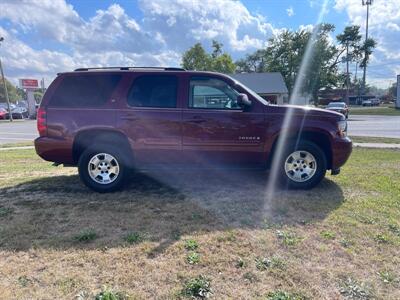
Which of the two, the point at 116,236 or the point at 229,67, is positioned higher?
the point at 229,67

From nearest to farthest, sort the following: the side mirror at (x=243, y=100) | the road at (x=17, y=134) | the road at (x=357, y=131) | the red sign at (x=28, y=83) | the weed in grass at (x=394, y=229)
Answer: the weed in grass at (x=394, y=229)
the side mirror at (x=243, y=100)
the road at (x=17, y=134)
the road at (x=357, y=131)
the red sign at (x=28, y=83)

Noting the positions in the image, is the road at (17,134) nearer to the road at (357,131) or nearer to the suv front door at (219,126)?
the road at (357,131)

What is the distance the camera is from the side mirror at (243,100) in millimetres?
5262

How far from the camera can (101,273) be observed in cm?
319

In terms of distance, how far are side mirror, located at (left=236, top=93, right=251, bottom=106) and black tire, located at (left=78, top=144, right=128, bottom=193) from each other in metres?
2.06

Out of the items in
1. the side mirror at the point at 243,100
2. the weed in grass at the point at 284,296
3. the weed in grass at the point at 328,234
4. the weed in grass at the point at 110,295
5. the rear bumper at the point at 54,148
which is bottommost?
A: the weed in grass at the point at 110,295

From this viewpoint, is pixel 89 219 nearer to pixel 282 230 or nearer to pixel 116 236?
pixel 116 236

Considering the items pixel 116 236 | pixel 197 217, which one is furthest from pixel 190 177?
pixel 116 236

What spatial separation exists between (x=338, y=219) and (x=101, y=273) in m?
3.00

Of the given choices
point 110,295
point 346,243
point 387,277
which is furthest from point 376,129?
point 110,295

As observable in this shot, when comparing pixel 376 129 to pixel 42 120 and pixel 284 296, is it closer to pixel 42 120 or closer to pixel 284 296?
pixel 42 120

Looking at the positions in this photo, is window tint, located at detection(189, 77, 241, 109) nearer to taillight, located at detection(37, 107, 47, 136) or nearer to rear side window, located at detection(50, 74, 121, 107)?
rear side window, located at detection(50, 74, 121, 107)

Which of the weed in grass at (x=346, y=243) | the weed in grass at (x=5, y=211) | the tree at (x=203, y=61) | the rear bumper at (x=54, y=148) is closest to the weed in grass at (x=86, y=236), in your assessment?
the weed in grass at (x=5, y=211)

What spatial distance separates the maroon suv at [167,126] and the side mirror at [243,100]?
5 cm
